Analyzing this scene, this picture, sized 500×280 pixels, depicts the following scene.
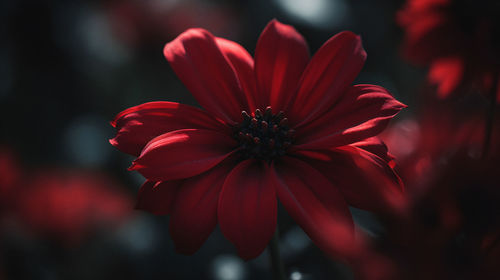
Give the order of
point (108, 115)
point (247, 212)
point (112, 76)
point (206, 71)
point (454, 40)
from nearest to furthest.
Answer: point (247, 212) → point (206, 71) → point (454, 40) → point (108, 115) → point (112, 76)

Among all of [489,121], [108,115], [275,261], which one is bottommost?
[108,115]

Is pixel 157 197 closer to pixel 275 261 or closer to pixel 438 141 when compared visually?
pixel 275 261

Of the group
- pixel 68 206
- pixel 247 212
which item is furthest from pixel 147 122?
pixel 68 206

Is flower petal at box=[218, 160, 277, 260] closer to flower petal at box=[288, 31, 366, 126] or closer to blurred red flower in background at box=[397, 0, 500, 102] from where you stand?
flower petal at box=[288, 31, 366, 126]

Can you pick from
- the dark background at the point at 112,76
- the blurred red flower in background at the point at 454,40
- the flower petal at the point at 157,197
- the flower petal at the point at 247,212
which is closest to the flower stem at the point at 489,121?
the blurred red flower in background at the point at 454,40

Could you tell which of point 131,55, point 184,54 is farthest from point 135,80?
point 184,54

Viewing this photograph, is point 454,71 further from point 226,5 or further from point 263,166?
point 226,5
